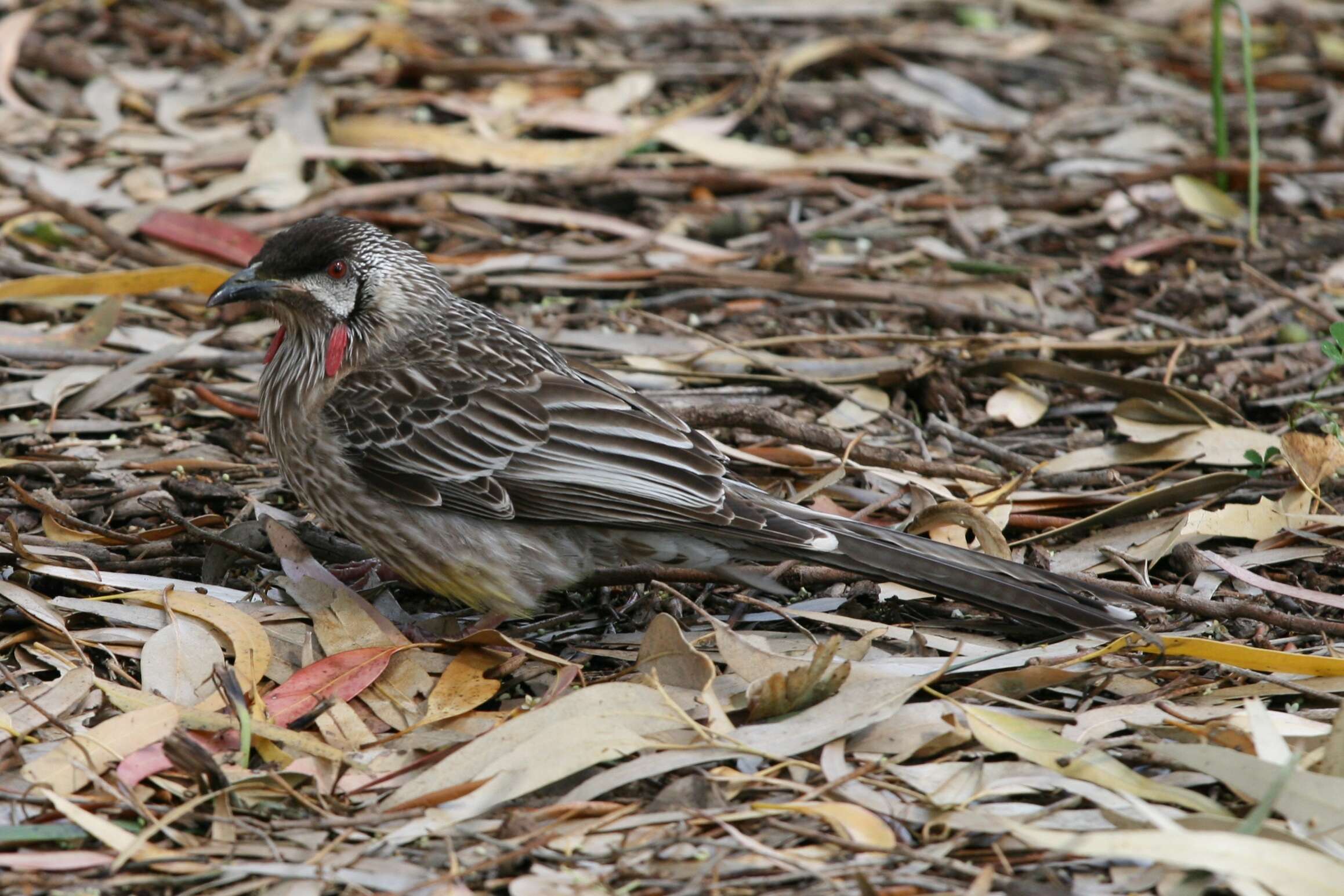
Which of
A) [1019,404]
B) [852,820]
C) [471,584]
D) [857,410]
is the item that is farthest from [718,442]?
[852,820]

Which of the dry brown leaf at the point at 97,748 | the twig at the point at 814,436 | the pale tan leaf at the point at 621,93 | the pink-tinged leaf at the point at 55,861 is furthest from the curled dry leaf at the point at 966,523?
the pale tan leaf at the point at 621,93

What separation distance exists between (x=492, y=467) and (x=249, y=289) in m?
→ 1.16

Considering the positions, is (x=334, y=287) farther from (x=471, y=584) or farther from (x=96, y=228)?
(x=96, y=228)

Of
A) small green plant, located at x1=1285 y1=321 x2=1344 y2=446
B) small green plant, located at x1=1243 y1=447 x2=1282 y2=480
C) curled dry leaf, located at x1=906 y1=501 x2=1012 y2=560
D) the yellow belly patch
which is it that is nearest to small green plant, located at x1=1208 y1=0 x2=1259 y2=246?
small green plant, located at x1=1285 y1=321 x2=1344 y2=446

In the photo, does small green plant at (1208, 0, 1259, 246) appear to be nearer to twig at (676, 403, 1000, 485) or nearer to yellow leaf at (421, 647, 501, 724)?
twig at (676, 403, 1000, 485)

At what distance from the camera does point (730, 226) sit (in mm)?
7551

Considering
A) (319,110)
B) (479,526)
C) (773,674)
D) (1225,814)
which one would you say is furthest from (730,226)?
(1225,814)

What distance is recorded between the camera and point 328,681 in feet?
14.8

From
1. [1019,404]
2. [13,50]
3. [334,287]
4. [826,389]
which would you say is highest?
[13,50]

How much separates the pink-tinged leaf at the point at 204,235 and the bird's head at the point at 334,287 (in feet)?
4.99

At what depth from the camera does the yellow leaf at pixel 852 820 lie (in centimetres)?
367

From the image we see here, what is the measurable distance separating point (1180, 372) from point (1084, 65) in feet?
12.9

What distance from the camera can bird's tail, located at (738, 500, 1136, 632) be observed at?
180 inches

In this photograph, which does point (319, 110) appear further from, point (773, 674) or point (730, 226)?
point (773, 674)
